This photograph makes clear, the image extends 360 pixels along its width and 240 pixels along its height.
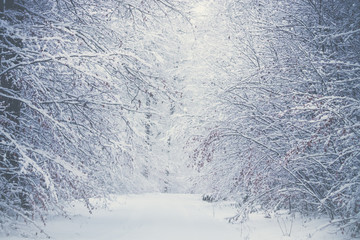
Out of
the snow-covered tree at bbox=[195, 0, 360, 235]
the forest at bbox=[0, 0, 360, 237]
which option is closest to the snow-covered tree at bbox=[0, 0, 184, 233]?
the forest at bbox=[0, 0, 360, 237]

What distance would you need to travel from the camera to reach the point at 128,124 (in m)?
5.98

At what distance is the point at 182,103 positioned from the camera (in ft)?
22.1

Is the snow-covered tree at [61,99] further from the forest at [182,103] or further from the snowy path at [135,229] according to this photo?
the snowy path at [135,229]

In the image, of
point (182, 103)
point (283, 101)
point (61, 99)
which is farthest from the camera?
point (182, 103)

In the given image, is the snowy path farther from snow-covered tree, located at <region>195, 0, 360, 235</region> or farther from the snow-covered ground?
snow-covered tree, located at <region>195, 0, 360, 235</region>

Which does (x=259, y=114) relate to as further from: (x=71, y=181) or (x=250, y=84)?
(x=71, y=181)

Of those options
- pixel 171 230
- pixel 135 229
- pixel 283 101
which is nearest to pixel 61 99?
pixel 135 229

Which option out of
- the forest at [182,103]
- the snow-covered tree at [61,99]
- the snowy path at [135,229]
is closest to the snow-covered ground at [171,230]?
the snowy path at [135,229]

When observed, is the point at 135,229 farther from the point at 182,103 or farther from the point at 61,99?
the point at 61,99

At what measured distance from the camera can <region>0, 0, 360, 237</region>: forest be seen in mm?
4875

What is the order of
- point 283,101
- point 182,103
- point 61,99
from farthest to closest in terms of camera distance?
point 182,103 → point 283,101 → point 61,99

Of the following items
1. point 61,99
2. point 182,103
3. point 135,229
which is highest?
point 182,103

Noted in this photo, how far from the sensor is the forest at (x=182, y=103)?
488 cm

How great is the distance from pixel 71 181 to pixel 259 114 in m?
4.09
